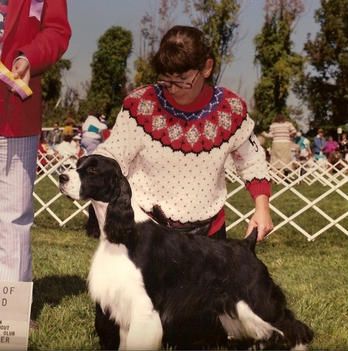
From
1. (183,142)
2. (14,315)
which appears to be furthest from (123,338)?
(183,142)

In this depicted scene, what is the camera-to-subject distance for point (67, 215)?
10.2 metres

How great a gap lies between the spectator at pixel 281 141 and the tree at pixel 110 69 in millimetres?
21470

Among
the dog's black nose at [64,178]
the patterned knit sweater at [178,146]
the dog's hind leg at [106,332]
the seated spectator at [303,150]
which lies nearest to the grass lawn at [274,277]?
the dog's hind leg at [106,332]

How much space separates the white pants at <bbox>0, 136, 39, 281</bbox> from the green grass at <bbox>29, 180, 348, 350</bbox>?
366mm

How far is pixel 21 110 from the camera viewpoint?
12.1ft

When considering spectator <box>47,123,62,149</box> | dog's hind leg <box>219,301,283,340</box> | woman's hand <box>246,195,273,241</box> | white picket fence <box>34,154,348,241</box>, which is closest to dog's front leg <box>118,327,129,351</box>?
dog's hind leg <box>219,301,283,340</box>

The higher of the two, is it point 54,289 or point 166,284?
point 166,284

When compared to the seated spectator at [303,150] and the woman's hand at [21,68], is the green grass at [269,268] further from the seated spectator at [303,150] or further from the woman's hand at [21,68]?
the seated spectator at [303,150]

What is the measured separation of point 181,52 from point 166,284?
3.54 ft

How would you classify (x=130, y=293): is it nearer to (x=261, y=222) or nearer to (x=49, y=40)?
→ (x=261, y=222)

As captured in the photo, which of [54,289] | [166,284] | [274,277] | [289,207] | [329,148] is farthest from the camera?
[329,148]

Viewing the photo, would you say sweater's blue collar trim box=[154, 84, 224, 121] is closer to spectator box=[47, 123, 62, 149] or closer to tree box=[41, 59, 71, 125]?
spectator box=[47, 123, 62, 149]

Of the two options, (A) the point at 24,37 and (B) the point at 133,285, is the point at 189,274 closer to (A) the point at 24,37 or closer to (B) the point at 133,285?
(B) the point at 133,285

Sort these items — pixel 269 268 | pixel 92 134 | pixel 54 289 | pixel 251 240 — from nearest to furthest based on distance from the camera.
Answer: pixel 251 240 → pixel 54 289 → pixel 269 268 → pixel 92 134
